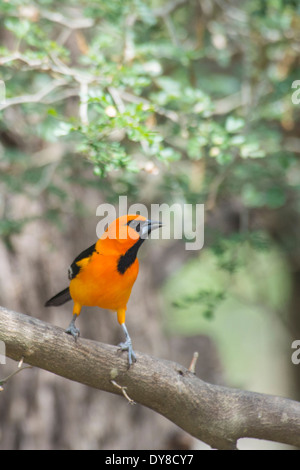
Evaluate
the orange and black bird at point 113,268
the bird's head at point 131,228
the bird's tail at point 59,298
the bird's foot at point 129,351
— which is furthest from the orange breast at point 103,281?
the bird's tail at point 59,298

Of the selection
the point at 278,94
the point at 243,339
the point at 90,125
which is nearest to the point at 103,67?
the point at 90,125

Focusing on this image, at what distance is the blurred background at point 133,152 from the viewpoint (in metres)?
3.67

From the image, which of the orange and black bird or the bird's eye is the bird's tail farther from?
the bird's eye

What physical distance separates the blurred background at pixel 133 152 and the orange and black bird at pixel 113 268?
0.41 metres

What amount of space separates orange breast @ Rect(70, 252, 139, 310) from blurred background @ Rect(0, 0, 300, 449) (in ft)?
1.71

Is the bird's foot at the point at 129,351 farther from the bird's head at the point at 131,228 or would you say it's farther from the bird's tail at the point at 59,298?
the bird's tail at the point at 59,298

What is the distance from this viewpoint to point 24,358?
2668mm

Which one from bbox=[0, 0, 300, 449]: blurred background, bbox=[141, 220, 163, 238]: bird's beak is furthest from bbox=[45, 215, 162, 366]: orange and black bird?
bbox=[0, 0, 300, 449]: blurred background

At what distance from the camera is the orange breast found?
281cm

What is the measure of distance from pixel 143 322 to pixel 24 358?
3450 millimetres

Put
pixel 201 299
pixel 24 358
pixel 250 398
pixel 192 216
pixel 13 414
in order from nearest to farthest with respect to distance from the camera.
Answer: pixel 24 358, pixel 250 398, pixel 201 299, pixel 192 216, pixel 13 414

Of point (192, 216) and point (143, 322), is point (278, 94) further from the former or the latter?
→ point (143, 322)

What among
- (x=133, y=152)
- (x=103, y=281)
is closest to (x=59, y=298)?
(x=103, y=281)

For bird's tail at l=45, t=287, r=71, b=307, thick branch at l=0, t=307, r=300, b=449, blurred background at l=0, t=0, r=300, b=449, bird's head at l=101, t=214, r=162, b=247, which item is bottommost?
thick branch at l=0, t=307, r=300, b=449
